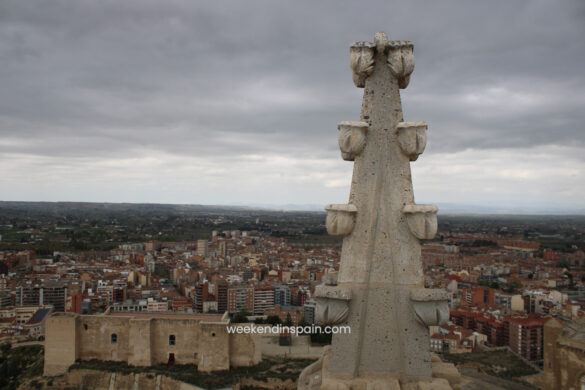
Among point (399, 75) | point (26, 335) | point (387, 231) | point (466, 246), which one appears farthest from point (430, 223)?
point (466, 246)

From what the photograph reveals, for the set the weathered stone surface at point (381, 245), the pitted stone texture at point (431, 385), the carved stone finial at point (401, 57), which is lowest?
the pitted stone texture at point (431, 385)

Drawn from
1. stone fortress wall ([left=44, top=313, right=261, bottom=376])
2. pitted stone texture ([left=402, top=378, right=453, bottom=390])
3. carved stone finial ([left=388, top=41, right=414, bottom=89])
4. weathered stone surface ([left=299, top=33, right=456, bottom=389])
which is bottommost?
stone fortress wall ([left=44, top=313, right=261, bottom=376])

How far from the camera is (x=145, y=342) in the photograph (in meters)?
21.8

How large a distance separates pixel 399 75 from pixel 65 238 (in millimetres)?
114082

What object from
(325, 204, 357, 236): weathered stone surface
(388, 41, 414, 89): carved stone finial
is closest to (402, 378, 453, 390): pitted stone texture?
(325, 204, 357, 236): weathered stone surface

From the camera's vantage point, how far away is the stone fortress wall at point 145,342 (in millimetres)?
21688

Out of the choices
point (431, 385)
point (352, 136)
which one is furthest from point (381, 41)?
point (431, 385)

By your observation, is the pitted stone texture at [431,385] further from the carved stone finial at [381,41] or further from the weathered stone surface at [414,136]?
the carved stone finial at [381,41]

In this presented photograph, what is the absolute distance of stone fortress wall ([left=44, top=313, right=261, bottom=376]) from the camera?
21.7 metres

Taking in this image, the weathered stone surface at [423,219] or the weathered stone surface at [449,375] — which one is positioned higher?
the weathered stone surface at [423,219]

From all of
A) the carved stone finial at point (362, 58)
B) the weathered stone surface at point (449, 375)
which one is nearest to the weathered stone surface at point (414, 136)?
the carved stone finial at point (362, 58)

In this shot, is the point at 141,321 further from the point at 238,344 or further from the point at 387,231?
the point at 387,231

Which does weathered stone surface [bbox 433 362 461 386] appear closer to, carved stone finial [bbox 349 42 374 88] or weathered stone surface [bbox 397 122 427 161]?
weathered stone surface [bbox 397 122 427 161]

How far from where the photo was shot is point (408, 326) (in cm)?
410
